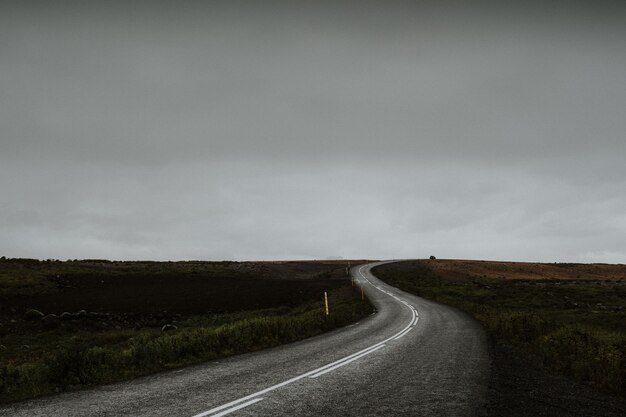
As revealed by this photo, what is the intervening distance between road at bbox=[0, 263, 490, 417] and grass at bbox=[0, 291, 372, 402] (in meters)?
1.04

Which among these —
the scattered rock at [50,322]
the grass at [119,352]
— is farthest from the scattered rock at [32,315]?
the grass at [119,352]

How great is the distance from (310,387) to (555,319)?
2673cm

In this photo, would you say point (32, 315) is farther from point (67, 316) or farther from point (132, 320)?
point (132, 320)

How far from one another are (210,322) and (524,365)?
20.5 m

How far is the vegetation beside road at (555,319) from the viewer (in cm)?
1051

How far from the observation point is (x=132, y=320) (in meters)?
27.7

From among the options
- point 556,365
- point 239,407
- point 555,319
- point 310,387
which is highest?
point 239,407

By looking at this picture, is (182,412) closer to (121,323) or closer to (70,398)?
(70,398)

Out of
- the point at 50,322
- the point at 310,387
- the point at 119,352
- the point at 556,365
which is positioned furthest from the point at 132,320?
the point at 556,365

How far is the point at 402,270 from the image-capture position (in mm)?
77062

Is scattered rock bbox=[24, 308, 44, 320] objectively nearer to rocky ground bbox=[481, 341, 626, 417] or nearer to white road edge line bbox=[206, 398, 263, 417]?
white road edge line bbox=[206, 398, 263, 417]

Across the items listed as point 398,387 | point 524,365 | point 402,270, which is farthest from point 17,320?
point 402,270

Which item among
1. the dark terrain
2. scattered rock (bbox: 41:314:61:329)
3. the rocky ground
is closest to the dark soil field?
scattered rock (bbox: 41:314:61:329)

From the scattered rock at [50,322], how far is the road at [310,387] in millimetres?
19425
